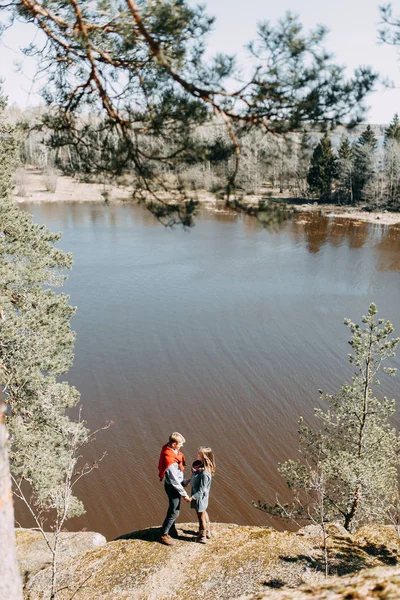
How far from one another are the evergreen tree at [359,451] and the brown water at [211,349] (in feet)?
10.5

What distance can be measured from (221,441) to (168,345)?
5698 mm

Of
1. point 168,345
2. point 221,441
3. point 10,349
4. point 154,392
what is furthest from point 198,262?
point 10,349

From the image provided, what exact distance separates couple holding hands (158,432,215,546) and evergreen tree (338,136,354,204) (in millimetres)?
44533

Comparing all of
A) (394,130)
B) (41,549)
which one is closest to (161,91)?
(41,549)

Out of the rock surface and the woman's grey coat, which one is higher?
the woman's grey coat

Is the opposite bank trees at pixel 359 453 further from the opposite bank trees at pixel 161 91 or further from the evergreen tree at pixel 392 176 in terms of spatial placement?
the evergreen tree at pixel 392 176

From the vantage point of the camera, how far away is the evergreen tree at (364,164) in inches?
1786

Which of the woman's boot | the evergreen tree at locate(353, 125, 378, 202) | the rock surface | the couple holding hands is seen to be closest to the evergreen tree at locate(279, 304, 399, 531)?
the woman's boot

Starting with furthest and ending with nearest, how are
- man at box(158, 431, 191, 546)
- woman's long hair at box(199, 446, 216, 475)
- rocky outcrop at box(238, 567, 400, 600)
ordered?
woman's long hair at box(199, 446, 216, 475) → man at box(158, 431, 191, 546) → rocky outcrop at box(238, 567, 400, 600)

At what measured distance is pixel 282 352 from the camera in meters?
17.4

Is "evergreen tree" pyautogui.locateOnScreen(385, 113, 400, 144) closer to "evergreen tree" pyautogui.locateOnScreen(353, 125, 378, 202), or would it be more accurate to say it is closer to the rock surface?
"evergreen tree" pyautogui.locateOnScreen(353, 125, 378, 202)

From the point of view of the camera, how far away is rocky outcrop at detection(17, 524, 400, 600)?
4590 mm

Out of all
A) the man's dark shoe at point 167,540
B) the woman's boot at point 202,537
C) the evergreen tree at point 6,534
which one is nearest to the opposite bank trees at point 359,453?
the woman's boot at point 202,537

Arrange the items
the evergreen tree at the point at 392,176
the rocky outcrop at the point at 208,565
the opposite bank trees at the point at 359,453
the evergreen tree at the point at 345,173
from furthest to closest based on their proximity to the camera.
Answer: the evergreen tree at the point at 345,173 < the evergreen tree at the point at 392,176 < the opposite bank trees at the point at 359,453 < the rocky outcrop at the point at 208,565
